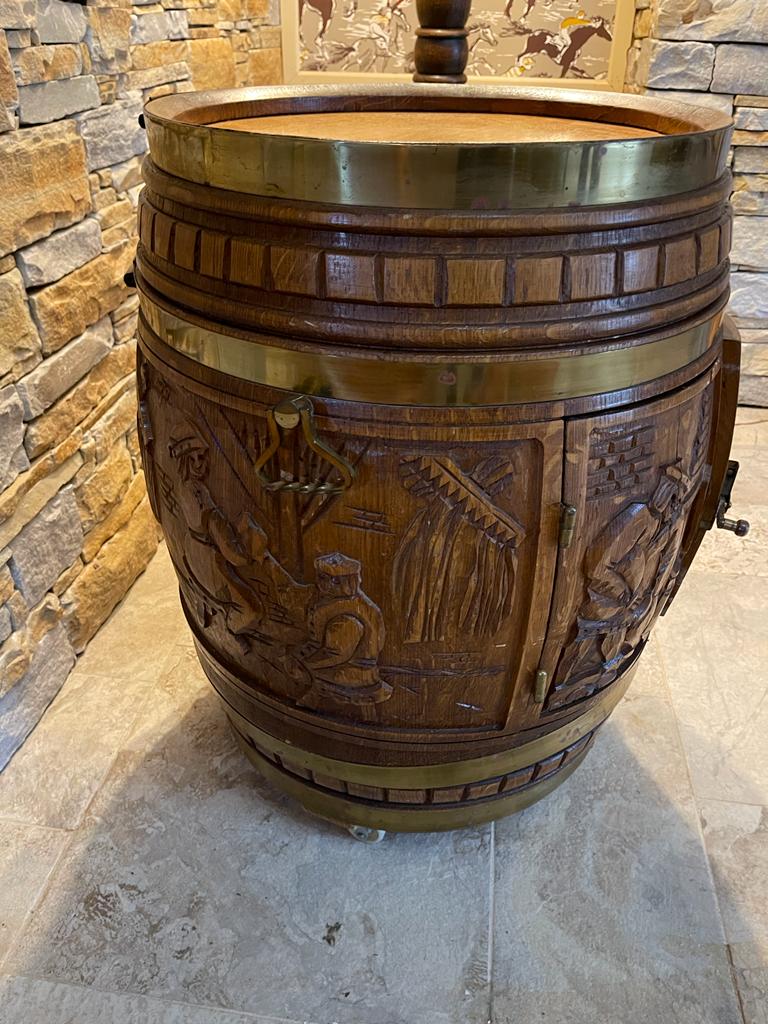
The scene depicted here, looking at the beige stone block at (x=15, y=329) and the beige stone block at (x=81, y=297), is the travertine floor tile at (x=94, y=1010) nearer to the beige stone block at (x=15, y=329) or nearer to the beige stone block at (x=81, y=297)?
the beige stone block at (x=15, y=329)

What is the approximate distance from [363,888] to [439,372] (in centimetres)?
89

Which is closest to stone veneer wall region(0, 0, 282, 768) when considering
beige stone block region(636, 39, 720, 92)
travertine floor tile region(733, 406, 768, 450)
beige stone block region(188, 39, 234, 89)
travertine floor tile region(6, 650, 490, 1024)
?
beige stone block region(188, 39, 234, 89)

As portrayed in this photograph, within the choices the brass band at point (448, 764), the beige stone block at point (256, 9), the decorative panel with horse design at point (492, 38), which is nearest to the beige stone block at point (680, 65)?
the decorative panel with horse design at point (492, 38)

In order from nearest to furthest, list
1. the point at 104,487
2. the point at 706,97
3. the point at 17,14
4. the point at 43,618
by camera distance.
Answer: the point at 17,14 < the point at 43,618 < the point at 104,487 < the point at 706,97

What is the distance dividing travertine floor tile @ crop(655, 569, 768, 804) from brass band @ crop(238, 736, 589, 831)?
391 millimetres

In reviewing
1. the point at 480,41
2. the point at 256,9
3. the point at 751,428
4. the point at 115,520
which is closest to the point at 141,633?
the point at 115,520

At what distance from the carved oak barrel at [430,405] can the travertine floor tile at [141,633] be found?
65 centimetres

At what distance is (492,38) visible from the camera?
2936 mm

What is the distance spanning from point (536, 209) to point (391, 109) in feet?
2.34

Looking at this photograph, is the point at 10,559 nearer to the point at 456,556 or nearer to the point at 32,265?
the point at 32,265

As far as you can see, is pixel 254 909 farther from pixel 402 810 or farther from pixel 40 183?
pixel 40 183

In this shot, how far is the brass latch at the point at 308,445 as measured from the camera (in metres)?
0.87

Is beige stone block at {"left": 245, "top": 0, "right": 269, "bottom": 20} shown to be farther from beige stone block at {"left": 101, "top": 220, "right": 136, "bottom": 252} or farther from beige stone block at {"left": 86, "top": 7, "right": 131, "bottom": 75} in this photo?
beige stone block at {"left": 101, "top": 220, "right": 136, "bottom": 252}

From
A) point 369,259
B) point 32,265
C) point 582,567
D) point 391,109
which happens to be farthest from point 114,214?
point 582,567
